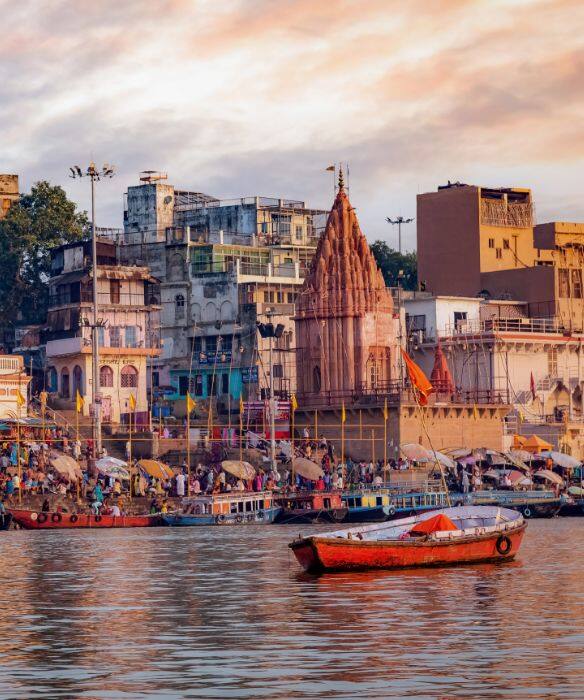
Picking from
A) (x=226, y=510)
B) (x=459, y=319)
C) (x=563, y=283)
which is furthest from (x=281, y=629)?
(x=563, y=283)

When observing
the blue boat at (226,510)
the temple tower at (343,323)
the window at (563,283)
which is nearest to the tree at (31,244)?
the temple tower at (343,323)

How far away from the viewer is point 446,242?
360ft

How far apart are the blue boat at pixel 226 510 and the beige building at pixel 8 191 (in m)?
42.3

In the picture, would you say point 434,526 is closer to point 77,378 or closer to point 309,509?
point 309,509

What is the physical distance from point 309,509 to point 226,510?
3583 millimetres

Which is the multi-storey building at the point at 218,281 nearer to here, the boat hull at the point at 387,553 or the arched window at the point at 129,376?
the arched window at the point at 129,376

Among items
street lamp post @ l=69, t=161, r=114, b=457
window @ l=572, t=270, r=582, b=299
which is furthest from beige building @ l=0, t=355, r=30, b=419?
window @ l=572, t=270, r=582, b=299

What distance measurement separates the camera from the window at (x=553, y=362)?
4082 inches

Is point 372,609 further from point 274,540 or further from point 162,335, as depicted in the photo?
point 162,335

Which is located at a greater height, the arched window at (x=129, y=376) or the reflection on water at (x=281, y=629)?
the arched window at (x=129, y=376)

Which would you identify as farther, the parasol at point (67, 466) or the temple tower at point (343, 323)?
the temple tower at point (343, 323)

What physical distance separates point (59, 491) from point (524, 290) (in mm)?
44649

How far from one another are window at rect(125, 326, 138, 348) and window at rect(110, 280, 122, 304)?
1755mm

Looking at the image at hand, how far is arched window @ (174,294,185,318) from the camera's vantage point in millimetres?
105375
